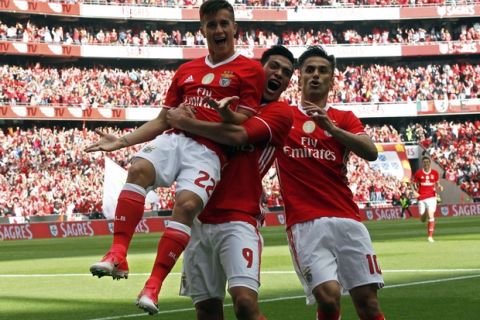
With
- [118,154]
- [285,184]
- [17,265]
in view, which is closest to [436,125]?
[118,154]

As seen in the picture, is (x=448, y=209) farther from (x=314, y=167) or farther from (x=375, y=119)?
(x=314, y=167)

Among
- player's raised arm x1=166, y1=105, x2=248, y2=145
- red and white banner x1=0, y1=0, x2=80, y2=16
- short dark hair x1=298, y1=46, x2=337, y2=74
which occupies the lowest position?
player's raised arm x1=166, y1=105, x2=248, y2=145

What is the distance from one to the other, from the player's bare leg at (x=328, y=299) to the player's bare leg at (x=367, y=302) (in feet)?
0.81

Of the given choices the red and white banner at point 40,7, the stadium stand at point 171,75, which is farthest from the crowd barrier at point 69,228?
the red and white banner at point 40,7

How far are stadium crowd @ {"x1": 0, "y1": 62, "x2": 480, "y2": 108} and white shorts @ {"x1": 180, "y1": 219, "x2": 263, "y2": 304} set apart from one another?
50.5 meters

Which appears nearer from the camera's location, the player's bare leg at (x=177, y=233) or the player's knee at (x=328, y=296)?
the player's bare leg at (x=177, y=233)

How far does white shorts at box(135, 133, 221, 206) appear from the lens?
23.0 ft

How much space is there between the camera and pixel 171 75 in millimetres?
66000

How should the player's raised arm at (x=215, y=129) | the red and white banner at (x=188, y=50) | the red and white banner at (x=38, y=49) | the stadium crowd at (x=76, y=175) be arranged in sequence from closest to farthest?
the player's raised arm at (x=215, y=129) < the stadium crowd at (x=76, y=175) < the red and white banner at (x=38, y=49) < the red and white banner at (x=188, y=50)

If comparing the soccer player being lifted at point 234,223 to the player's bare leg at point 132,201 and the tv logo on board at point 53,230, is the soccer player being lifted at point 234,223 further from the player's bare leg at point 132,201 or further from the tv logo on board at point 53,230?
the tv logo on board at point 53,230

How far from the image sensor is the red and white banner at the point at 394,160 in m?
59.0

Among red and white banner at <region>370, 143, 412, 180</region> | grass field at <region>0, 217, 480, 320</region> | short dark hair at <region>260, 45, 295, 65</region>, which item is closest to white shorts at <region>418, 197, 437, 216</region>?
grass field at <region>0, 217, 480, 320</region>

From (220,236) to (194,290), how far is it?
0.51 metres

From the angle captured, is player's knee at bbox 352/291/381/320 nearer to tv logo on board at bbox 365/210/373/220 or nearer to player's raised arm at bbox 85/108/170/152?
player's raised arm at bbox 85/108/170/152
